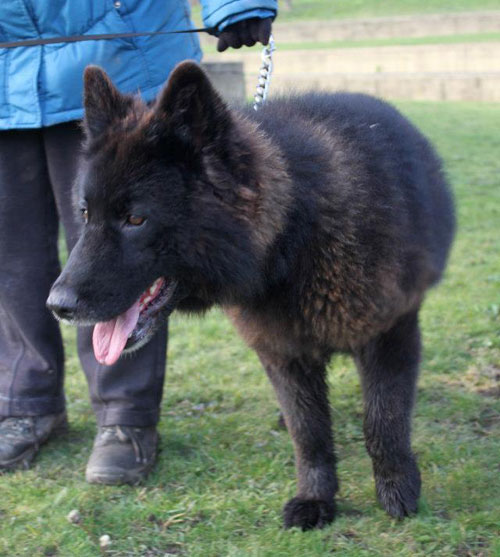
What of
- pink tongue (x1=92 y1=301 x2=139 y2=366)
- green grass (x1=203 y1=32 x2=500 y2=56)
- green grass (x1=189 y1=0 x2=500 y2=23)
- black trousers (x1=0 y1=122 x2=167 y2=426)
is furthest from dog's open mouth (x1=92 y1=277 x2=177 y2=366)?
green grass (x1=189 y1=0 x2=500 y2=23)

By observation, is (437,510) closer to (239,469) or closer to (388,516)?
(388,516)

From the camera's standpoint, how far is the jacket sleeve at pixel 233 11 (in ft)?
9.91

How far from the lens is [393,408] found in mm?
3059

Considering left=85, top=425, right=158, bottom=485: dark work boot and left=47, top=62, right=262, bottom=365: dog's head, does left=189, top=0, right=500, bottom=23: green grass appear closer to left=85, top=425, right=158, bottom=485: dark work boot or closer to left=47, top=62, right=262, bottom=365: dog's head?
left=85, top=425, right=158, bottom=485: dark work boot

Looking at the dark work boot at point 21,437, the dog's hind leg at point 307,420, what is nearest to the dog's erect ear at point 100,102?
the dog's hind leg at point 307,420

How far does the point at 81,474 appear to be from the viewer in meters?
3.53

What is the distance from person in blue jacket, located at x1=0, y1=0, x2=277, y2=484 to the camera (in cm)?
320

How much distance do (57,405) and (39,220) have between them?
0.88 meters

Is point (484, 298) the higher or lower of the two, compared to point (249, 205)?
lower

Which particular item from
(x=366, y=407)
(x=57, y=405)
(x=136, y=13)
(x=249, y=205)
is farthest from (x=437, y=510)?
(x=136, y=13)

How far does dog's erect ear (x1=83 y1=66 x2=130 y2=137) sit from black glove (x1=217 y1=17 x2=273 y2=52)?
1.71ft

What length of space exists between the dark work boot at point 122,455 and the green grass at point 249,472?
0.20 ft

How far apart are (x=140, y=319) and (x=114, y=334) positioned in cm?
11

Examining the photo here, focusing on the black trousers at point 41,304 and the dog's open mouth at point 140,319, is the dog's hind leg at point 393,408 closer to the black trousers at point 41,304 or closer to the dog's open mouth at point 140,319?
the dog's open mouth at point 140,319
